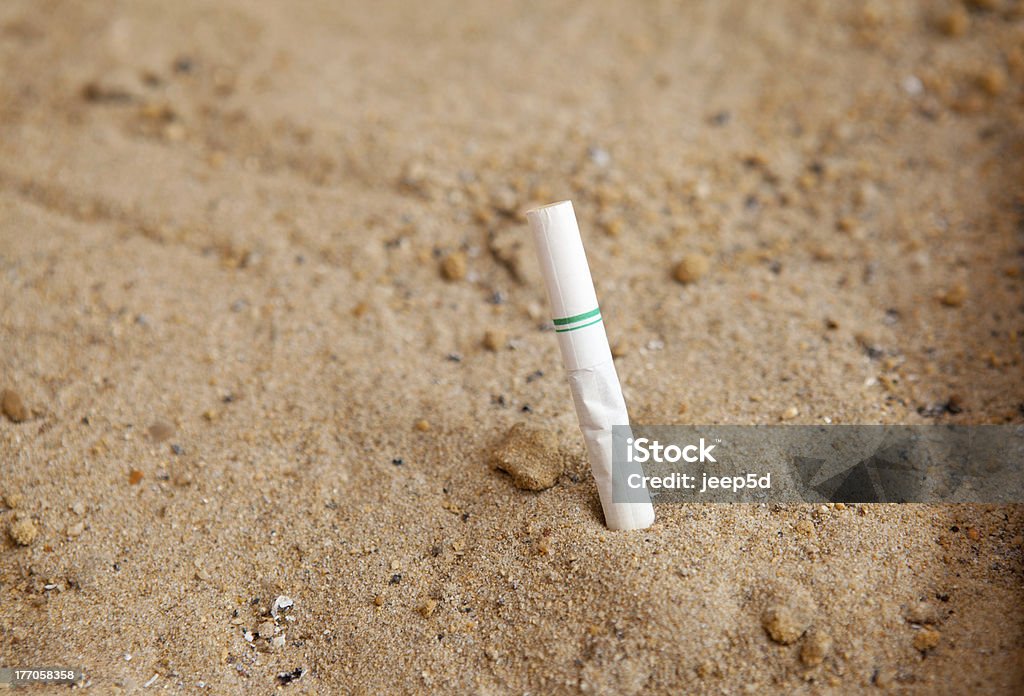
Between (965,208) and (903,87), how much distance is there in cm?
53

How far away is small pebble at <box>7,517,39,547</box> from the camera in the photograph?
5.54ft

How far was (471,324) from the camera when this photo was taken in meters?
2.14

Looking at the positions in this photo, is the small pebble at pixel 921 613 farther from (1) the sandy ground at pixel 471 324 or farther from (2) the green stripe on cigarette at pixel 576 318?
(2) the green stripe on cigarette at pixel 576 318

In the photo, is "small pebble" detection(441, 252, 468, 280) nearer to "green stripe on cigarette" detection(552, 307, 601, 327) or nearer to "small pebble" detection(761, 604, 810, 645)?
"green stripe on cigarette" detection(552, 307, 601, 327)

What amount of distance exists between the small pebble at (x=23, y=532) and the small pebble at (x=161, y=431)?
0.29m

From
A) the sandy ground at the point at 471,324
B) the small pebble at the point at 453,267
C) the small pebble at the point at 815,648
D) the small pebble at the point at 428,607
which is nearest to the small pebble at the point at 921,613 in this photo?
the sandy ground at the point at 471,324

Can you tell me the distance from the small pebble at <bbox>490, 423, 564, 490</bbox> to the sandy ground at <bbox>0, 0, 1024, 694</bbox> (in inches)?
1.3

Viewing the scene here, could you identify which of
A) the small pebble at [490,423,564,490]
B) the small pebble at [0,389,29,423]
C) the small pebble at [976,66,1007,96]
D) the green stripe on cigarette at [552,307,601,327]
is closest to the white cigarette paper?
the green stripe on cigarette at [552,307,601,327]

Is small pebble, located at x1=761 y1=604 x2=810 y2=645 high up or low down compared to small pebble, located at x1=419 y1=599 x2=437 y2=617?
up

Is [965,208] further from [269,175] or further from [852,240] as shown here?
[269,175]

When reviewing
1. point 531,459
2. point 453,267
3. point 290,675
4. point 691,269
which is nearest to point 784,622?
point 531,459

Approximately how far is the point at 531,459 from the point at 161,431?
85 centimetres

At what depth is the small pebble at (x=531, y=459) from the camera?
1.67 m

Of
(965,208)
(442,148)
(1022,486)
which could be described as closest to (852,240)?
(965,208)
